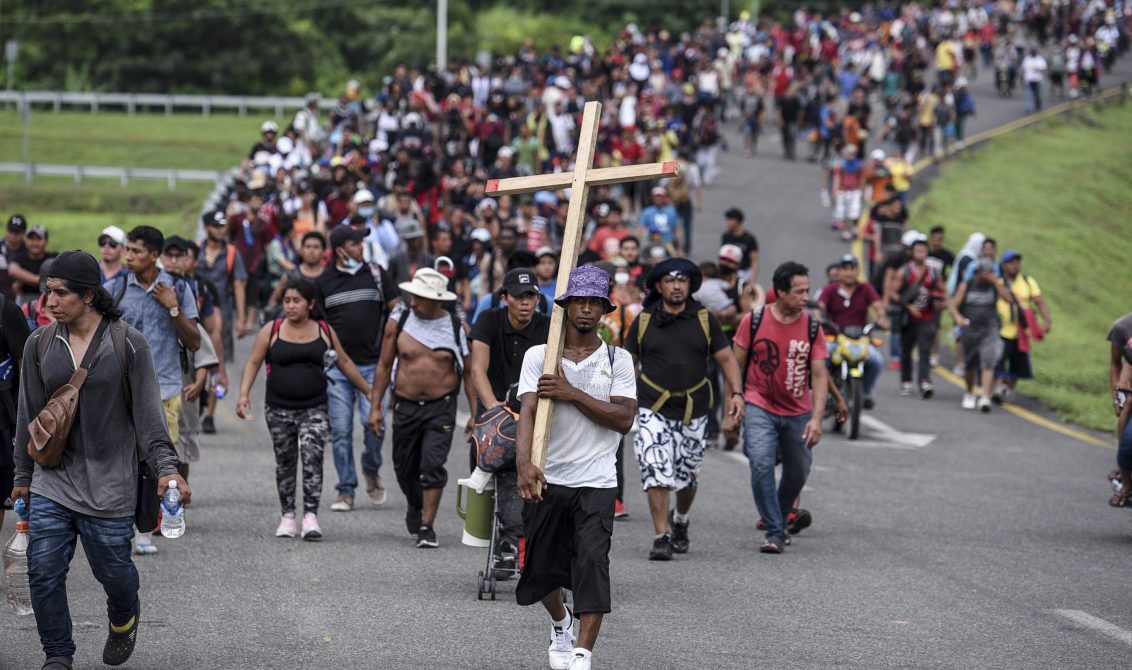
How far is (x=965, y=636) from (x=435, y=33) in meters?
57.8

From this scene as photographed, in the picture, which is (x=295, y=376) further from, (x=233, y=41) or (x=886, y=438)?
(x=233, y=41)

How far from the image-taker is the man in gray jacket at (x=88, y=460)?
724 cm

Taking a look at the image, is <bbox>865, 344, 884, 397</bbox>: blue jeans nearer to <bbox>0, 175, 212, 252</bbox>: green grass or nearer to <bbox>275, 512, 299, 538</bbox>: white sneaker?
<bbox>275, 512, 299, 538</bbox>: white sneaker

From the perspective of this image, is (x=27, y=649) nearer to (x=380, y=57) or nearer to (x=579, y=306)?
(x=579, y=306)

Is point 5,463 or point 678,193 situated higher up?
point 678,193

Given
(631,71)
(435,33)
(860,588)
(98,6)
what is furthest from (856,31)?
(860,588)

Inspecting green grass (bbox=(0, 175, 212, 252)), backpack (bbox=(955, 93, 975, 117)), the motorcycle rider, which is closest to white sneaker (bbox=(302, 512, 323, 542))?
the motorcycle rider

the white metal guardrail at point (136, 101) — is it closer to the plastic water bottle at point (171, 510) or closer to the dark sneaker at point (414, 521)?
the dark sneaker at point (414, 521)

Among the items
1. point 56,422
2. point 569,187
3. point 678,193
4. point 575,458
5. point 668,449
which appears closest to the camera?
point 56,422

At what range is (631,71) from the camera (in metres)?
38.9

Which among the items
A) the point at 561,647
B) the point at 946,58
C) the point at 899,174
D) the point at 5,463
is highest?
the point at 946,58

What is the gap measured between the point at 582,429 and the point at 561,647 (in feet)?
3.40

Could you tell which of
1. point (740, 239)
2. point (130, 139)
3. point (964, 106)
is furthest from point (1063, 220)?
point (130, 139)

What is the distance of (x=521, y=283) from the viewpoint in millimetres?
9992
